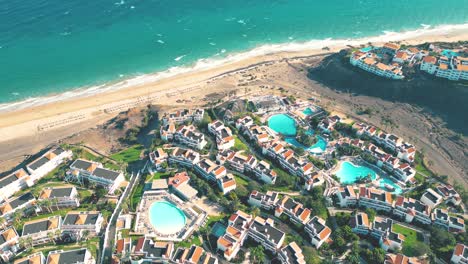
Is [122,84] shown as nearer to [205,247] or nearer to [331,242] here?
[205,247]

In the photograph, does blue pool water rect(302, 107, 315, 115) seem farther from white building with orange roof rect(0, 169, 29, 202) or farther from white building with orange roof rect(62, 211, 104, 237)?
white building with orange roof rect(0, 169, 29, 202)

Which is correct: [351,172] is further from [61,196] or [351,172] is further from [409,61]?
[61,196]

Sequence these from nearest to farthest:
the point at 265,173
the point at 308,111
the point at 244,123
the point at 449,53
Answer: the point at 265,173 → the point at 244,123 → the point at 308,111 → the point at 449,53

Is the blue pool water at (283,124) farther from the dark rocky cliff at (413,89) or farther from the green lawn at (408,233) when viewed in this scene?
the green lawn at (408,233)

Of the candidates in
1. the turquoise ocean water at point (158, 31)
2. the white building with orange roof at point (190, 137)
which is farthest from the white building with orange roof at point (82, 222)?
the turquoise ocean water at point (158, 31)

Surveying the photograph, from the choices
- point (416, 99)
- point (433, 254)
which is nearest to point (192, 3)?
point (416, 99)

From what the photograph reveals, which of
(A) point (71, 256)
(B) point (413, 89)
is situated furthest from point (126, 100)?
(B) point (413, 89)
